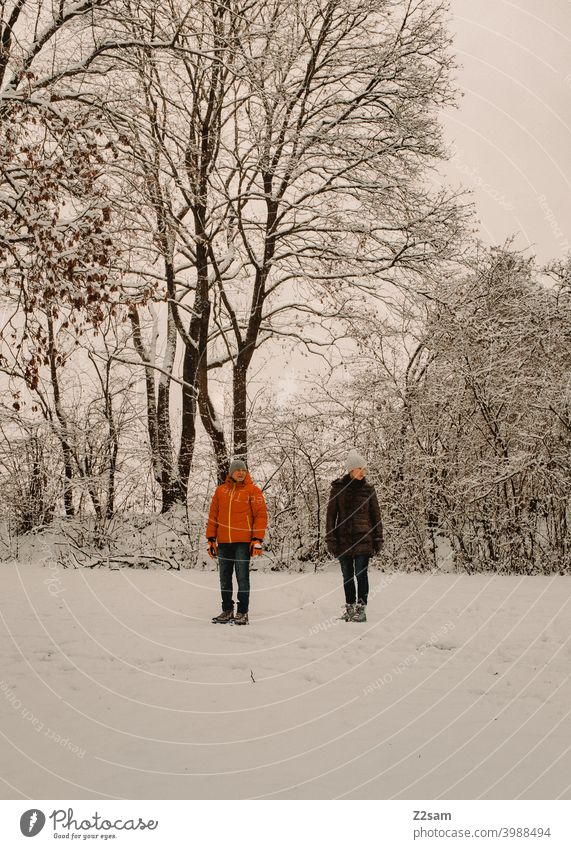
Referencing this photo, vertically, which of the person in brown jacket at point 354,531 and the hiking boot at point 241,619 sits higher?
the person in brown jacket at point 354,531

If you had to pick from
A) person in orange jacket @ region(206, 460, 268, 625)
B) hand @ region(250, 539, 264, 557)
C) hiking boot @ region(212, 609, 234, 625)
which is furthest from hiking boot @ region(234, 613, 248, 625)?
hand @ region(250, 539, 264, 557)

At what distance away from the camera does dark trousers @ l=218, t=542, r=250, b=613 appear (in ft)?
32.0

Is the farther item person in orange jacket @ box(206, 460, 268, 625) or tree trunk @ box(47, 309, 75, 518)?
tree trunk @ box(47, 309, 75, 518)

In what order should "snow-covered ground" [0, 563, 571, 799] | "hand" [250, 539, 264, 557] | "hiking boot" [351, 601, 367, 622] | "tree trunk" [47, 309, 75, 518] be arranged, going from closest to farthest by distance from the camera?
"snow-covered ground" [0, 563, 571, 799] < "hand" [250, 539, 264, 557] < "hiking boot" [351, 601, 367, 622] < "tree trunk" [47, 309, 75, 518]

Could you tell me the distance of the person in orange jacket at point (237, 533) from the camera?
Answer: 32.0ft

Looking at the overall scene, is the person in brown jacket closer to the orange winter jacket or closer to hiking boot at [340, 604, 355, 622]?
hiking boot at [340, 604, 355, 622]

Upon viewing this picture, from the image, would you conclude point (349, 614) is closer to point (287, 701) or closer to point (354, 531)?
point (354, 531)

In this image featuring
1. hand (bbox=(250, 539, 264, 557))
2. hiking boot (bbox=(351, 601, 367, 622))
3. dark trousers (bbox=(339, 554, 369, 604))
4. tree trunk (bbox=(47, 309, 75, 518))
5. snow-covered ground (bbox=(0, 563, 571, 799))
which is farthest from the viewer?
tree trunk (bbox=(47, 309, 75, 518))

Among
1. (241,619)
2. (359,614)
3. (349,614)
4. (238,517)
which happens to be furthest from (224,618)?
(359,614)

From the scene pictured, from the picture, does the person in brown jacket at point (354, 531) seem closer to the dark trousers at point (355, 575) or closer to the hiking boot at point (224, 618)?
the dark trousers at point (355, 575)

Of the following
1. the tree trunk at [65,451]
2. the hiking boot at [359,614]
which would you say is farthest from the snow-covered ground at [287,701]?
the tree trunk at [65,451]

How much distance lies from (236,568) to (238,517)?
594 mm

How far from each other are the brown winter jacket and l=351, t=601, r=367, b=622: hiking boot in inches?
23.1

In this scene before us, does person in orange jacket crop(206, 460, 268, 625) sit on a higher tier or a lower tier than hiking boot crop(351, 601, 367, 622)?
higher
